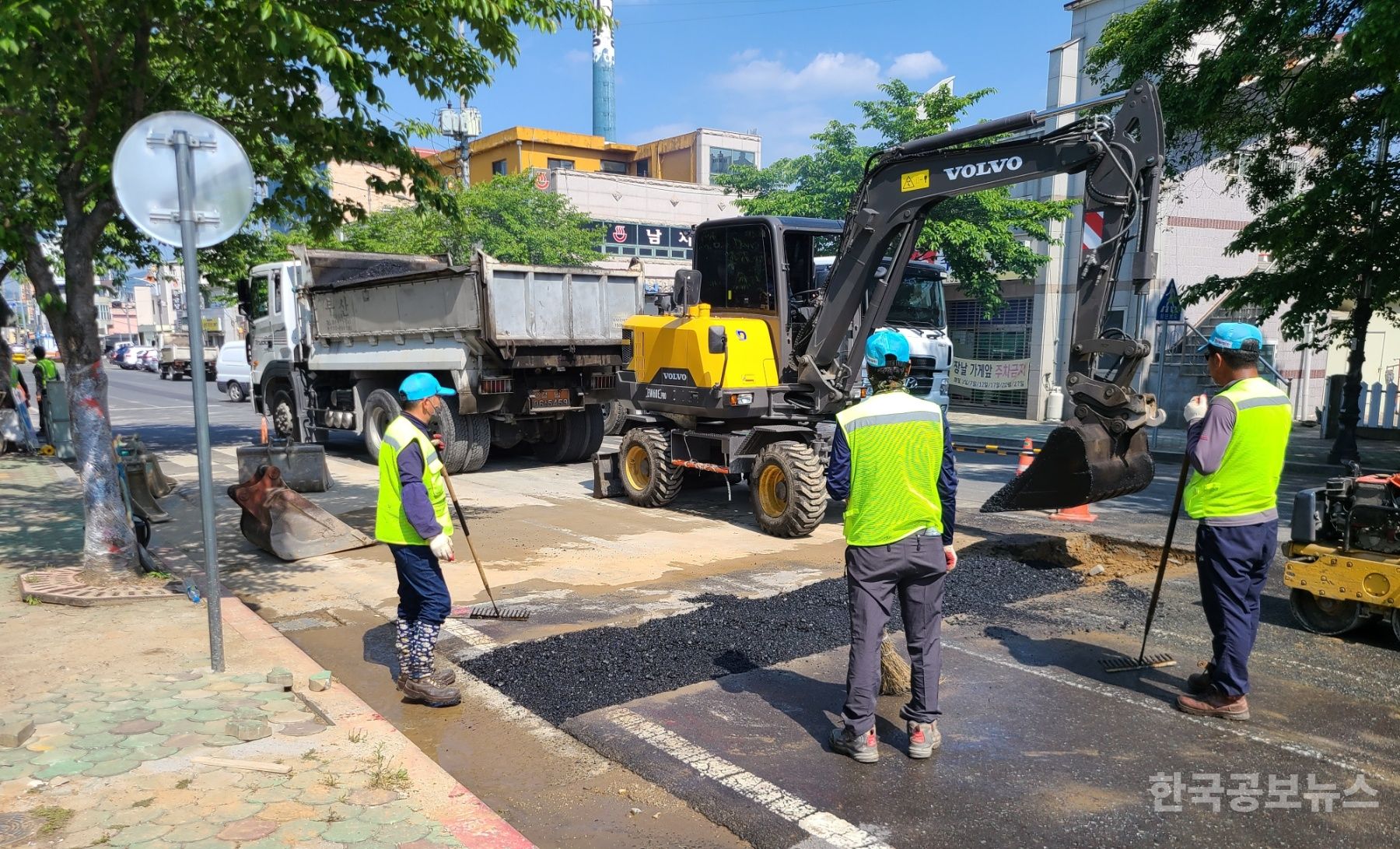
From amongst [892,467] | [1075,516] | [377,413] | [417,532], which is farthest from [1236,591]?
[377,413]

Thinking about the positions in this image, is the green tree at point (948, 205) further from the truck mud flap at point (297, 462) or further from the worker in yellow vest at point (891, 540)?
the worker in yellow vest at point (891, 540)

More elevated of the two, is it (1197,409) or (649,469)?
(1197,409)

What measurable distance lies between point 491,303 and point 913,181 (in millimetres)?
5583

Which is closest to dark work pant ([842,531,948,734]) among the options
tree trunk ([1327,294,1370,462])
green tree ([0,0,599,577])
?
green tree ([0,0,599,577])

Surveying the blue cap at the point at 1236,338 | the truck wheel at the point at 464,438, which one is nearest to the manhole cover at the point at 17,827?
the blue cap at the point at 1236,338

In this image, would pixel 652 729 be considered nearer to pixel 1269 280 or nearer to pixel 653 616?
pixel 653 616

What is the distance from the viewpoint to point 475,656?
555cm

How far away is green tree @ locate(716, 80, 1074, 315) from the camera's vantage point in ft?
68.5

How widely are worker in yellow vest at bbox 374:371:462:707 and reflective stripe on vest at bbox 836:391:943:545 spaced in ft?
6.80

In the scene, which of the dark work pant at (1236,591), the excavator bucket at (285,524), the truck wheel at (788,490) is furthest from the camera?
the truck wheel at (788,490)

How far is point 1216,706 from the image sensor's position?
176 inches

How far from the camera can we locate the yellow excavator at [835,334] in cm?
666

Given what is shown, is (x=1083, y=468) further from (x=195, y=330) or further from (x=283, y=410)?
(x=283, y=410)

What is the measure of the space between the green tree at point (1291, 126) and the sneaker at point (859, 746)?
10.5m
